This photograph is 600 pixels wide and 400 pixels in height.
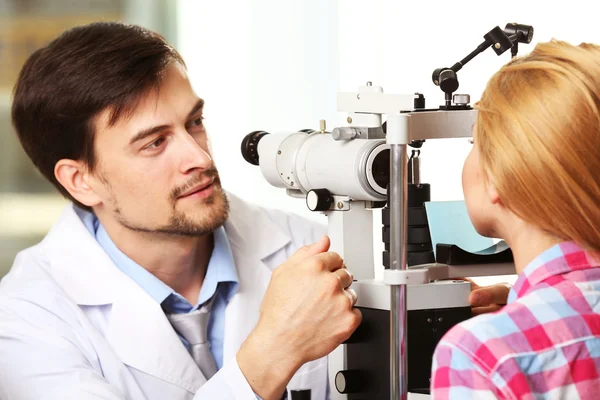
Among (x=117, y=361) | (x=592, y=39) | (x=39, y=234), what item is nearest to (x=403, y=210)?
(x=117, y=361)

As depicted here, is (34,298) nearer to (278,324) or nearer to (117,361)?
(117,361)

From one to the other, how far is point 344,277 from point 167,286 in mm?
477

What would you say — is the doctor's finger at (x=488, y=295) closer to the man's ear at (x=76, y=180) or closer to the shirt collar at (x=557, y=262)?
the shirt collar at (x=557, y=262)

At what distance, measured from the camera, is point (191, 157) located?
147cm

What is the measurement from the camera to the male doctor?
1425mm

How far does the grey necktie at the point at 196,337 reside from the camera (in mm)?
1526

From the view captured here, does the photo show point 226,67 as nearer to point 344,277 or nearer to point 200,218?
point 200,218

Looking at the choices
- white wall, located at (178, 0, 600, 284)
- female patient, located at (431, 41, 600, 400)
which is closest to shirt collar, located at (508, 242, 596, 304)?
female patient, located at (431, 41, 600, 400)

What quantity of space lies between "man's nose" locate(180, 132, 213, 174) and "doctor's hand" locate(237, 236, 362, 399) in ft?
1.02

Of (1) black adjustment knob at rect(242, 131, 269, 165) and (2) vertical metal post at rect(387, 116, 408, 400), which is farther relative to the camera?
(1) black adjustment knob at rect(242, 131, 269, 165)

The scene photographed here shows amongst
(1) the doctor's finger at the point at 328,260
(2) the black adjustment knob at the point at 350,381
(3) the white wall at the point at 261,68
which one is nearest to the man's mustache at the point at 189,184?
(1) the doctor's finger at the point at 328,260

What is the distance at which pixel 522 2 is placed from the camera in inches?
83.6

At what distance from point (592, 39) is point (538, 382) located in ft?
4.42

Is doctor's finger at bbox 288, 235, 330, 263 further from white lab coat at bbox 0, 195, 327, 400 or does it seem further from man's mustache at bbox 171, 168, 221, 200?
man's mustache at bbox 171, 168, 221, 200
